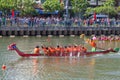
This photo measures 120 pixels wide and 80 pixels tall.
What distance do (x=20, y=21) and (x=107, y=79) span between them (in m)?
31.8

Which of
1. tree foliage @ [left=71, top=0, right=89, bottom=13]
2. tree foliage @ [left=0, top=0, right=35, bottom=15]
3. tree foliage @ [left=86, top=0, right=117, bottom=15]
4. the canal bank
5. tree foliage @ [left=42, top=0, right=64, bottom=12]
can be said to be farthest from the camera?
tree foliage @ [left=86, top=0, right=117, bottom=15]

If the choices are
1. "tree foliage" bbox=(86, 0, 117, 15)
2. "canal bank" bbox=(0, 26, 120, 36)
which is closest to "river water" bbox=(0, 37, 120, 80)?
"canal bank" bbox=(0, 26, 120, 36)

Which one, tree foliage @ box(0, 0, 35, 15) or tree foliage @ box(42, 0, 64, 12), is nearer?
tree foliage @ box(0, 0, 35, 15)

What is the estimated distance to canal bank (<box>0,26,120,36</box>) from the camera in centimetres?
6400

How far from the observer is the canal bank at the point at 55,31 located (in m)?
64.0

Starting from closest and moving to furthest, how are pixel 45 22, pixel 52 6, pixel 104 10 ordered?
pixel 45 22
pixel 52 6
pixel 104 10

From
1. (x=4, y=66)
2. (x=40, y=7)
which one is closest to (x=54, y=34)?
(x=40, y=7)

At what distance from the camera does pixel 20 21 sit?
6359 cm

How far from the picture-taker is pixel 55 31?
2589 inches

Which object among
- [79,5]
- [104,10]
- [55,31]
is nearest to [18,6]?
[79,5]

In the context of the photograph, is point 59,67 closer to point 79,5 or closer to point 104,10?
point 79,5

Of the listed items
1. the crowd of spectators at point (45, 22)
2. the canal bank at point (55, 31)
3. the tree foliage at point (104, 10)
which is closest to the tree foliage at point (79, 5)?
the tree foliage at point (104, 10)

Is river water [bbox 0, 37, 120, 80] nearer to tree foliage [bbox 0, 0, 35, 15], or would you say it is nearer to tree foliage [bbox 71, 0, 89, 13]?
tree foliage [bbox 0, 0, 35, 15]

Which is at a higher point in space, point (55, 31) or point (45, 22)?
point (45, 22)
